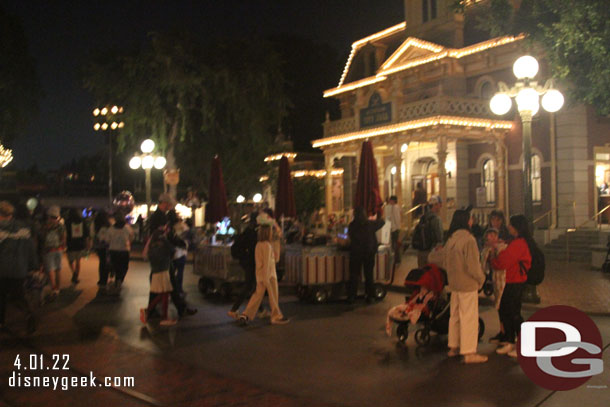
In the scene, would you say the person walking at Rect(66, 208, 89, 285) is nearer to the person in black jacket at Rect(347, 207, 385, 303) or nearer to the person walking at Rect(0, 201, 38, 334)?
the person walking at Rect(0, 201, 38, 334)

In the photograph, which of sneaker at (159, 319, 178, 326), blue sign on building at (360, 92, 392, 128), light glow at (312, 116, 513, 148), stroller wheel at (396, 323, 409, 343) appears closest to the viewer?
stroller wheel at (396, 323, 409, 343)

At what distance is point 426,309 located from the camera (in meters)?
8.38

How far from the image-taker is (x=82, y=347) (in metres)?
8.32

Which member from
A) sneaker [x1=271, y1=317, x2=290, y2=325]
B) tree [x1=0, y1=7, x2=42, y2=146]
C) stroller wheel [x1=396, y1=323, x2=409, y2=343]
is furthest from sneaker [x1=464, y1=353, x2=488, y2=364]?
tree [x1=0, y1=7, x2=42, y2=146]

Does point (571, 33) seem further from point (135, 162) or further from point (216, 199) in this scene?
point (135, 162)

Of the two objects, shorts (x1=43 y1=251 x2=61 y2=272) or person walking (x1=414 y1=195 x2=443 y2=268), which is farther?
shorts (x1=43 y1=251 x2=61 y2=272)

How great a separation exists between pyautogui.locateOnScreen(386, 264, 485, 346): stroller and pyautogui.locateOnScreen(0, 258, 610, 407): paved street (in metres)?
0.21

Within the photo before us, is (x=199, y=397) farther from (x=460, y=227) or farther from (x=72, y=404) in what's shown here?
(x=460, y=227)

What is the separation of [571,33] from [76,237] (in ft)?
40.7

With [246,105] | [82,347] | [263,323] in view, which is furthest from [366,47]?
[82,347]

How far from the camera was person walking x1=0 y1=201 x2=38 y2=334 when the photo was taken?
864 cm

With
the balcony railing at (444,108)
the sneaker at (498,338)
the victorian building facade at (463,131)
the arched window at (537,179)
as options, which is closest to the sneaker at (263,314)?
the sneaker at (498,338)

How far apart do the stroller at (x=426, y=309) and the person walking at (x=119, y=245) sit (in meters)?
6.70

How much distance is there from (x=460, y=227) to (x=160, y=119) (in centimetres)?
2225
